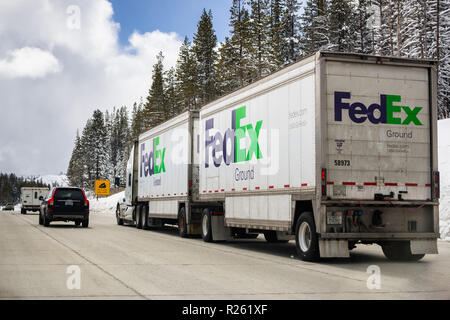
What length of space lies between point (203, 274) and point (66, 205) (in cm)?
1755

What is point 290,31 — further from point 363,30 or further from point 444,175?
point 444,175

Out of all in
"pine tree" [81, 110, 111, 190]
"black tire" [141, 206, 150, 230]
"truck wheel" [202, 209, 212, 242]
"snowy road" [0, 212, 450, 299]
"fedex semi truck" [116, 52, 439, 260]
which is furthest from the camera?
"pine tree" [81, 110, 111, 190]

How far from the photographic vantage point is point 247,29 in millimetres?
58688

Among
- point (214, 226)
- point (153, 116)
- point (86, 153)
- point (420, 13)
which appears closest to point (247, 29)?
point (420, 13)

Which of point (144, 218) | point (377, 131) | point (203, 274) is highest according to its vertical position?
point (377, 131)

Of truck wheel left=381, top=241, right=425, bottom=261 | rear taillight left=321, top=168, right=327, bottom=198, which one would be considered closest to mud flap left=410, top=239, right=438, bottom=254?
truck wheel left=381, top=241, right=425, bottom=261

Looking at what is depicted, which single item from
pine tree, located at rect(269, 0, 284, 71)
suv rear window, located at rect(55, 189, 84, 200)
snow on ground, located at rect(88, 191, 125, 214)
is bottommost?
snow on ground, located at rect(88, 191, 125, 214)

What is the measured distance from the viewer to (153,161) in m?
26.0

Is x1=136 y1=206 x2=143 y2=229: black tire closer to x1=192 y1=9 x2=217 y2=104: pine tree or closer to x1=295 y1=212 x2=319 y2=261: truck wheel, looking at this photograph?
x1=295 y1=212 x2=319 y2=261: truck wheel

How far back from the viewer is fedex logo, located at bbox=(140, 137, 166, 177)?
2445 centimetres

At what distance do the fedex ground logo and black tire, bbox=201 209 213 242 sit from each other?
7537mm

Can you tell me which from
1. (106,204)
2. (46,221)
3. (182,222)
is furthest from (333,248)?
(106,204)

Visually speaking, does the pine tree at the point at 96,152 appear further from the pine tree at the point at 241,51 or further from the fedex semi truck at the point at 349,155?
the fedex semi truck at the point at 349,155
